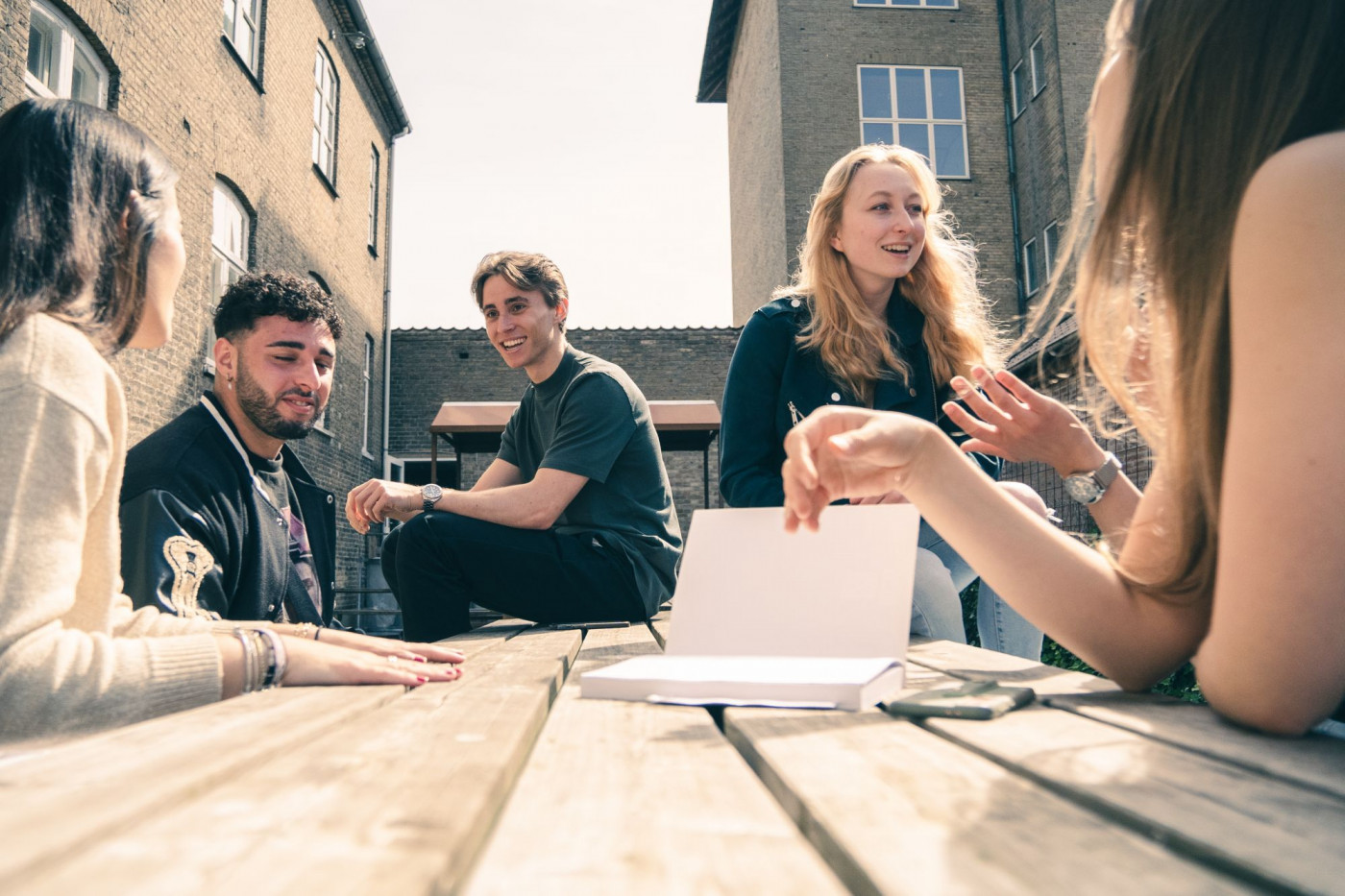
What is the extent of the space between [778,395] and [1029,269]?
1482 centimetres

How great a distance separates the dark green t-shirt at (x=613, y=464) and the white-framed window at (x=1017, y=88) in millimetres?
15552

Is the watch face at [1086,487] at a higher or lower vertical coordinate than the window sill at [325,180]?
lower

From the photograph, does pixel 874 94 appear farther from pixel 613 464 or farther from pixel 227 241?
pixel 613 464

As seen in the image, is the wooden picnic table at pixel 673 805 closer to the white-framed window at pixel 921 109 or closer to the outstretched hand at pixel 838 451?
the outstretched hand at pixel 838 451

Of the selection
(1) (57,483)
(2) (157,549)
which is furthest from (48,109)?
(2) (157,549)

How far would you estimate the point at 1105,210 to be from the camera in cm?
119

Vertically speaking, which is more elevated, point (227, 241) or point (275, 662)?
point (227, 241)

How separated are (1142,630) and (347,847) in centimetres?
99

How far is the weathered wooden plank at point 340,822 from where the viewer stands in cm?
49

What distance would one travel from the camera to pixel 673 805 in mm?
669

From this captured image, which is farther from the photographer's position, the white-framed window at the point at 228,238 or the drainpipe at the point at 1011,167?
the drainpipe at the point at 1011,167

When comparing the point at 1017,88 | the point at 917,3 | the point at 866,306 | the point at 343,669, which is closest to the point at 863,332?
the point at 866,306

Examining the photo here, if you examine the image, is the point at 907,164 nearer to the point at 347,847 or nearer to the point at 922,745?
the point at 922,745

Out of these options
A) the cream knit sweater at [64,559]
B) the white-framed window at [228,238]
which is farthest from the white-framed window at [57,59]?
the cream knit sweater at [64,559]
